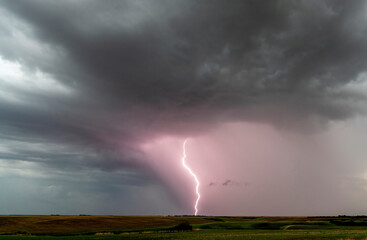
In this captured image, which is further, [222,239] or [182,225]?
[182,225]

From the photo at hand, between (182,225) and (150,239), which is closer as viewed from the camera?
(150,239)

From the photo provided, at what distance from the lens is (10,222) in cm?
10181

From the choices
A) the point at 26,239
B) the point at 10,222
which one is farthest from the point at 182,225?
the point at 10,222

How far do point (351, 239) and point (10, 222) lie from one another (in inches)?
4312

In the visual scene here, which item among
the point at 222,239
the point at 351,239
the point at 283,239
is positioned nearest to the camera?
the point at 351,239

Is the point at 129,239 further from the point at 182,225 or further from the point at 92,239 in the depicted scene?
the point at 182,225

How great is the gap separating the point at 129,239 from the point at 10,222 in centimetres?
7309

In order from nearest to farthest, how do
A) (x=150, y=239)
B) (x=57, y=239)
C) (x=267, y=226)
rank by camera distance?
(x=150, y=239) < (x=57, y=239) < (x=267, y=226)

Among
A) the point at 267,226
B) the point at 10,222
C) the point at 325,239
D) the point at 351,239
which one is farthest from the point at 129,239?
the point at 10,222

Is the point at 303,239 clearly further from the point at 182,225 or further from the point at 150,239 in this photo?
the point at 182,225

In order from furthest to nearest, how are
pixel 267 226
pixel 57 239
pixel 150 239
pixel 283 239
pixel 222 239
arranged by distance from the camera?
pixel 267 226, pixel 57 239, pixel 150 239, pixel 222 239, pixel 283 239

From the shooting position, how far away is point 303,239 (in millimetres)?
45281

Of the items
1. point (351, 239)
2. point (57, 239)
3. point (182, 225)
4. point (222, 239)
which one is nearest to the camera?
point (351, 239)

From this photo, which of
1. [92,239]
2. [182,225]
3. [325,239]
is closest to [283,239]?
[325,239]
